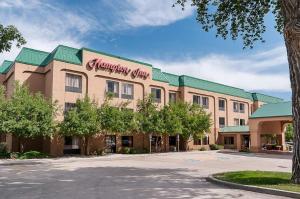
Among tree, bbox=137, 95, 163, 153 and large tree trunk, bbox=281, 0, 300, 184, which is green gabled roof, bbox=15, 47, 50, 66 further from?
large tree trunk, bbox=281, 0, 300, 184

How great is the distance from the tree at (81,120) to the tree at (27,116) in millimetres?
1421

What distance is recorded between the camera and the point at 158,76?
1896 inches

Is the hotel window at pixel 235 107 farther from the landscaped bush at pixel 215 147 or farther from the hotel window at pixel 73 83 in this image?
the hotel window at pixel 73 83

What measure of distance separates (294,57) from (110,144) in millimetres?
30067

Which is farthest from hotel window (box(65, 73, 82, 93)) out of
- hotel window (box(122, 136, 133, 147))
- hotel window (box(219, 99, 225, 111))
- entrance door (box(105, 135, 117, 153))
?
hotel window (box(219, 99, 225, 111))

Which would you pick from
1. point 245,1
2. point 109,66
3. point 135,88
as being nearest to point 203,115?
point 135,88

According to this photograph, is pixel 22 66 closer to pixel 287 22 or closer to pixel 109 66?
pixel 109 66

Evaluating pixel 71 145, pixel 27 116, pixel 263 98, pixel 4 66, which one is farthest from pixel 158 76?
pixel 263 98

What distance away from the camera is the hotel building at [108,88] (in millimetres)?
35875

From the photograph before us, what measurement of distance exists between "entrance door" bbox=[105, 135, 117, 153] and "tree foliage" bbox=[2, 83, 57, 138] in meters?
9.08

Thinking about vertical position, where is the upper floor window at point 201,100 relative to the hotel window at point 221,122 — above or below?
above

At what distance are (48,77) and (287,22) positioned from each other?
95.1ft

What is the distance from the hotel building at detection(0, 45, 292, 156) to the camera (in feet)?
118

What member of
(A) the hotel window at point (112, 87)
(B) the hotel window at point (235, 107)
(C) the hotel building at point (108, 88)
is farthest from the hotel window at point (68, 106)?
(B) the hotel window at point (235, 107)
